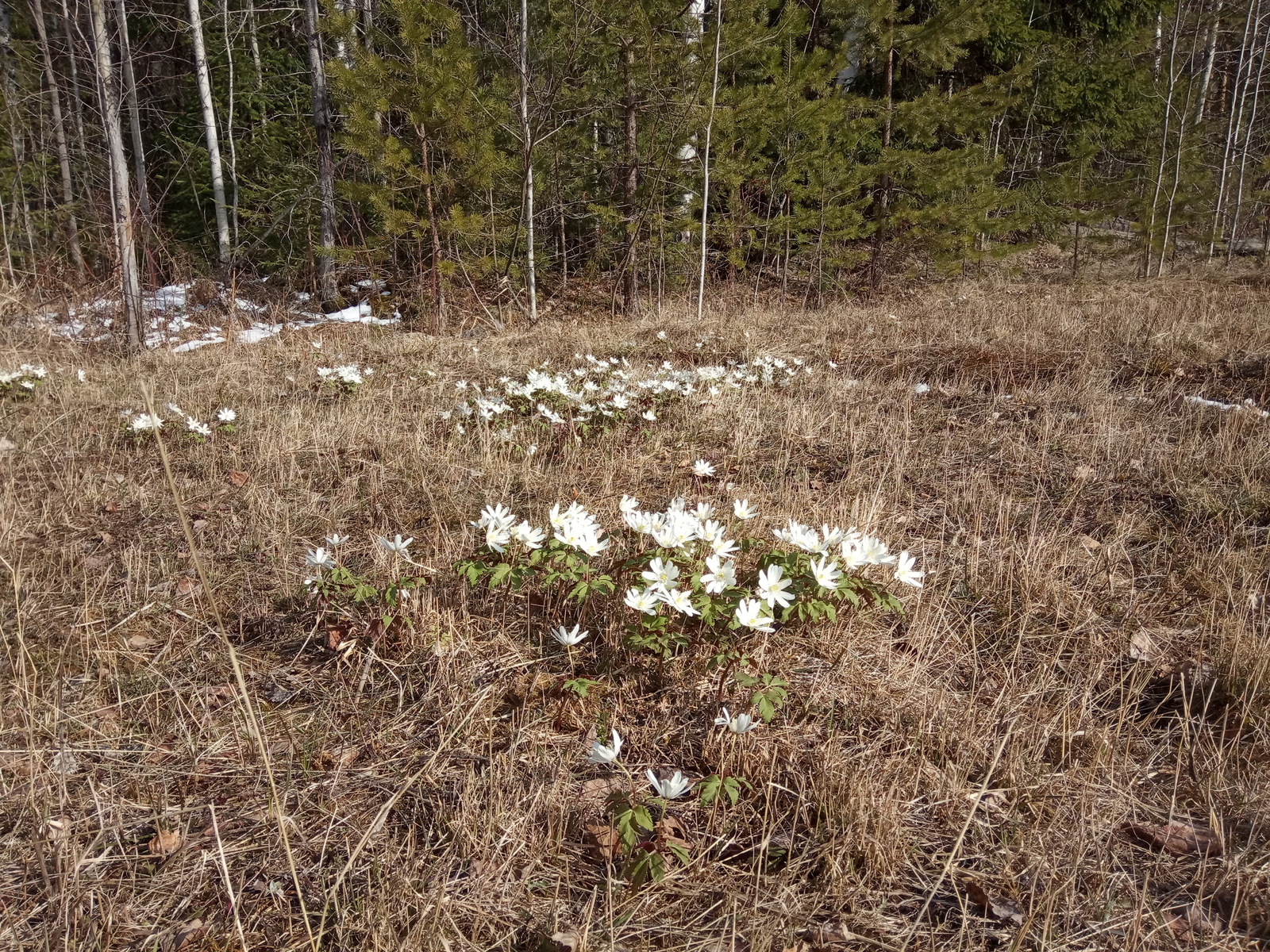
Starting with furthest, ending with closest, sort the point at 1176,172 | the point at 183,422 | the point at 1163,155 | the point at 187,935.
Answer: the point at 1176,172, the point at 1163,155, the point at 183,422, the point at 187,935

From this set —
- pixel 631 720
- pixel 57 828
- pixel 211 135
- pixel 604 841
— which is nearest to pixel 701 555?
pixel 631 720

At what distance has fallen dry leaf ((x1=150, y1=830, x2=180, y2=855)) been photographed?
1.50 m

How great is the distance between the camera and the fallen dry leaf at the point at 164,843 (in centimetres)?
150

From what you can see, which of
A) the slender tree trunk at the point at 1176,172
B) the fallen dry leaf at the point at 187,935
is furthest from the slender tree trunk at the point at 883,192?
the fallen dry leaf at the point at 187,935

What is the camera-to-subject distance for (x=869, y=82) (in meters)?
12.8

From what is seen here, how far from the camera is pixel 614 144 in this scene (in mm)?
11023

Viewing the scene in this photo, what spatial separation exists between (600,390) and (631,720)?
125 inches

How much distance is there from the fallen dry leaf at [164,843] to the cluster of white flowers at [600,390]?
269 centimetres

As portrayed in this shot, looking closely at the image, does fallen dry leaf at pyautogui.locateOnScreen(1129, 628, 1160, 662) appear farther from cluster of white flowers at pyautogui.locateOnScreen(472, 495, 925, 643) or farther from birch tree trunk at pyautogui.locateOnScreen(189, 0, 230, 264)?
birch tree trunk at pyautogui.locateOnScreen(189, 0, 230, 264)

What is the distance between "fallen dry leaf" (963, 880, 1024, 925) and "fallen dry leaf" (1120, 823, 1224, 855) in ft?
1.31

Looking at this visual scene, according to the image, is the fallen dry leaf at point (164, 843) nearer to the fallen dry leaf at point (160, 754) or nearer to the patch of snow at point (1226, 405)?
the fallen dry leaf at point (160, 754)

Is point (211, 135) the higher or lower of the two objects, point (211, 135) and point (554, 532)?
the higher

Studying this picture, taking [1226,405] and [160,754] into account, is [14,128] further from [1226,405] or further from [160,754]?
[1226,405]

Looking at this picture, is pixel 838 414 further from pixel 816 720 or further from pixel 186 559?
pixel 186 559
